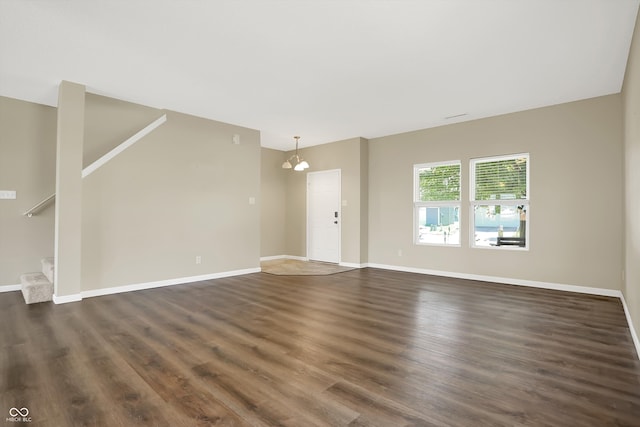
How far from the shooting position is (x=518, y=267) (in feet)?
16.9

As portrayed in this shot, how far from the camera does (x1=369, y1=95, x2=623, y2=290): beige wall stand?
443cm

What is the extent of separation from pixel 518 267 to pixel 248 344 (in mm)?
4525

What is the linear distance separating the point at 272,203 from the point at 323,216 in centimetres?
146

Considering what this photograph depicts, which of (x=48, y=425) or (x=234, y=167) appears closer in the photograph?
(x=48, y=425)

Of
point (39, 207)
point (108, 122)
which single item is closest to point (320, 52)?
point (108, 122)

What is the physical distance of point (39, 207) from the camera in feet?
15.6

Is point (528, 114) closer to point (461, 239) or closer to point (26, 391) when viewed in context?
point (461, 239)

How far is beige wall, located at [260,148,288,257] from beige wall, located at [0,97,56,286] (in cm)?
406

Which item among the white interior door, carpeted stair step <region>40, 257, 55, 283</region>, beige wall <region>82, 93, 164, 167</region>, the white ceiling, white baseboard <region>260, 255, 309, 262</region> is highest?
the white ceiling

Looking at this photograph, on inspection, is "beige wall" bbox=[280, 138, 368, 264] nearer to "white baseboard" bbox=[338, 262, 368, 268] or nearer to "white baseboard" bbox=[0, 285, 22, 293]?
"white baseboard" bbox=[338, 262, 368, 268]

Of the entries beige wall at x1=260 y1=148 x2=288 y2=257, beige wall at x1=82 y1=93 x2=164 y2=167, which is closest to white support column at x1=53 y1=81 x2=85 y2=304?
beige wall at x1=82 y1=93 x2=164 y2=167

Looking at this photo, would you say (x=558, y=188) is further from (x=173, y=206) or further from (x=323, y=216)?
(x=173, y=206)

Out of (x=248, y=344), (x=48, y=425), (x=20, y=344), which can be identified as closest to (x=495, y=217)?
(x=248, y=344)

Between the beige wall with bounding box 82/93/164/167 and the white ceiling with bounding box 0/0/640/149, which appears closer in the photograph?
the white ceiling with bounding box 0/0/640/149
